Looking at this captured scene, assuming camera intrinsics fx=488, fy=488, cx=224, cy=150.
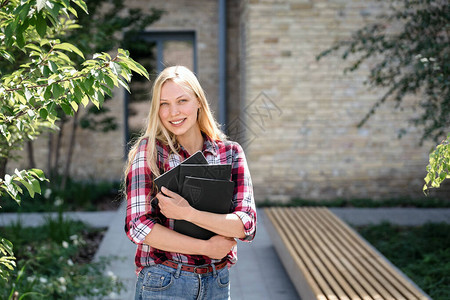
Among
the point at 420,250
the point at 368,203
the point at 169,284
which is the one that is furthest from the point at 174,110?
the point at 368,203

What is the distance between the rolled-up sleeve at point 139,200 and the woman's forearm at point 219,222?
0.15 m

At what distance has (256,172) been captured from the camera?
284 inches

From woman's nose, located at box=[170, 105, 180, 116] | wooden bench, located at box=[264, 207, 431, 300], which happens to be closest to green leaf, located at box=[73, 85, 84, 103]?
woman's nose, located at box=[170, 105, 180, 116]

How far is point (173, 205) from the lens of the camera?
1705mm

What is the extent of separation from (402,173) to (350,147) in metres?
0.89

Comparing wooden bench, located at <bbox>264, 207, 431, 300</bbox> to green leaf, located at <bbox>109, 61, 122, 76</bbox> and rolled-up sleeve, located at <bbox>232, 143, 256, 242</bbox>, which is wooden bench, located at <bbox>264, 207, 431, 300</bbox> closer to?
rolled-up sleeve, located at <bbox>232, 143, 256, 242</bbox>

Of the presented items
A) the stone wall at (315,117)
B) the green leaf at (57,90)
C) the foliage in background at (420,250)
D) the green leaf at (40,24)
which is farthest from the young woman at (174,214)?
the stone wall at (315,117)

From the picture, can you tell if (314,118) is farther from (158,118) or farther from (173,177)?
(173,177)

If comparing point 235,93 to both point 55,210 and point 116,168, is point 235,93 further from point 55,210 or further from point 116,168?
point 55,210

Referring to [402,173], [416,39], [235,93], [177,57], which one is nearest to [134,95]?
[177,57]

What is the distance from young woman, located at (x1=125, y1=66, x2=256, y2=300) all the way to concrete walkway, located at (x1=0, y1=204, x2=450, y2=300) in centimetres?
193

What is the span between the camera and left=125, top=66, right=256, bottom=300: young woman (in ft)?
5.67

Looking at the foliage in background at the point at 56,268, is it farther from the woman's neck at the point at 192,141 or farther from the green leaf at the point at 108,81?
the green leaf at the point at 108,81

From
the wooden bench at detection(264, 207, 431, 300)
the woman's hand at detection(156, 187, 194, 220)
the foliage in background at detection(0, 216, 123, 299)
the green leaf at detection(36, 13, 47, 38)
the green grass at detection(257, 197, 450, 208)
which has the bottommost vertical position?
the green grass at detection(257, 197, 450, 208)
